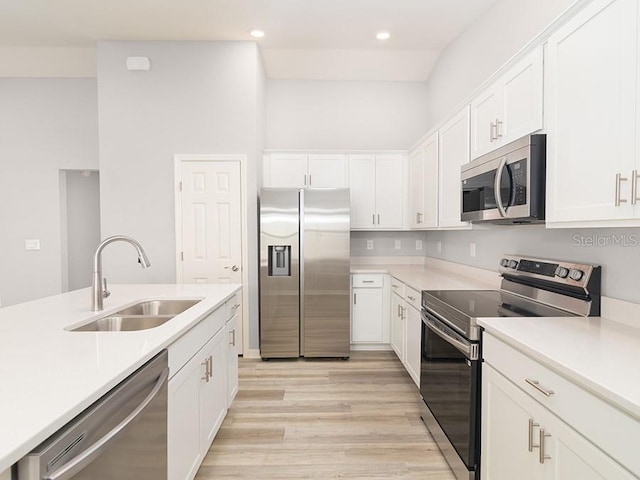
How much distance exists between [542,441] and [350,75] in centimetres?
416

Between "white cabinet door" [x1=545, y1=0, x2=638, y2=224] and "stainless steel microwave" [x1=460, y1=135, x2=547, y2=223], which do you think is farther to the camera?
"stainless steel microwave" [x1=460, y1=135, x2=547, y2=223]

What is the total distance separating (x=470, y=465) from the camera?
5.65ft

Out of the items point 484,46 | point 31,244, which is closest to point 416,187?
point 484,46

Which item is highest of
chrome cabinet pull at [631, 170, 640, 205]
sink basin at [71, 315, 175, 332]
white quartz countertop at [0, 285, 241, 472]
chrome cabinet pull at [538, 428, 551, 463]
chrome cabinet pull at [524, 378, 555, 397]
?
chrome cabinet pull at [631, 170, 640, 205]

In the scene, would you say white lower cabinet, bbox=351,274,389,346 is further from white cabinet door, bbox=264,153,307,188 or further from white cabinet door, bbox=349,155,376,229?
white cabinet door, bbox=264,153,307,188

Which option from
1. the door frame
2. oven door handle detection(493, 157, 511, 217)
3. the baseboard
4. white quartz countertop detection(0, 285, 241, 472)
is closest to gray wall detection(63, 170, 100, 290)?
the door frame

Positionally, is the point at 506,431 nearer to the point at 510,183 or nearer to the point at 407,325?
the point at 510,183

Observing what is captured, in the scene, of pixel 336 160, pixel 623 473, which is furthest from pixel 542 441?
pixel 336 160

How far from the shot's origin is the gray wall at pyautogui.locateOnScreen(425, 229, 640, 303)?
1.61 metres

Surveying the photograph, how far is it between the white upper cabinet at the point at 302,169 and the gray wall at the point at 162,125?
0.36 meters

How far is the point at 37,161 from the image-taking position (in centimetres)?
450

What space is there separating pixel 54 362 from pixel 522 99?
2339mm

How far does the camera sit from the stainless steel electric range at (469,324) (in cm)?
172

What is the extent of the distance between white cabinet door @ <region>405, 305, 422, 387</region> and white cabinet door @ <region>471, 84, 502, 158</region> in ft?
4.19
